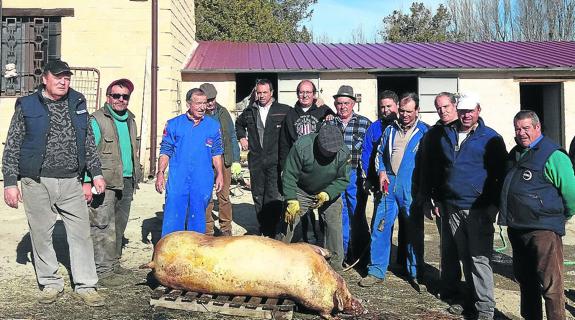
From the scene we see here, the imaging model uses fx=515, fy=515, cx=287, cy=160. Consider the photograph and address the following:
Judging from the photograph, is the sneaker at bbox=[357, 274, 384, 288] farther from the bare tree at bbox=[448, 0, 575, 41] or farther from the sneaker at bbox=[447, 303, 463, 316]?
the bare tree at bbox=[448, 0, 575, 41]

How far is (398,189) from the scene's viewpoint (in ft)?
16.3

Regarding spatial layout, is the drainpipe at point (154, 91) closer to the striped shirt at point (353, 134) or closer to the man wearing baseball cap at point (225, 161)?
the man wearing baseball cap at point (225, 161)

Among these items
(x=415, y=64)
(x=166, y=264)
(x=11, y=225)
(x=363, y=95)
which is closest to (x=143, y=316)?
(x=166, y=264)

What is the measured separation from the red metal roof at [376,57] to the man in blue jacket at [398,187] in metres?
8.74

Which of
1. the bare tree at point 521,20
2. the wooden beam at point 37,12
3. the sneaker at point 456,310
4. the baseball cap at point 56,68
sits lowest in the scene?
the sneaker at point 456,310

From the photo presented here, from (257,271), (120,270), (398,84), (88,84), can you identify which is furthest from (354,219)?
(398,84)

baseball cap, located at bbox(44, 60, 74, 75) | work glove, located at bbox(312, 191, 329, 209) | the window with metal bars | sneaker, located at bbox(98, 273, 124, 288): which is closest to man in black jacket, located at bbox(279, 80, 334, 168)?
work glove, located at bbox(312, 191, 329, 209)

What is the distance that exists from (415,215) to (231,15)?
821 inches

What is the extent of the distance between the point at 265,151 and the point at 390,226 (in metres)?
1.81

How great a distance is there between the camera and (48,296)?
4426 mm

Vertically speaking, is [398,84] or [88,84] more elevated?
[398,84]

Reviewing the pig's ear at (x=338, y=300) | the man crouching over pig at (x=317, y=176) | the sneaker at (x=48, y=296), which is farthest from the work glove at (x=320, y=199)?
the sneaker at (x=48, y=296)

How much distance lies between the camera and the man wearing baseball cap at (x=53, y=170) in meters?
4.23

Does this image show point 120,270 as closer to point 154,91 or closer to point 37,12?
point 154,91
